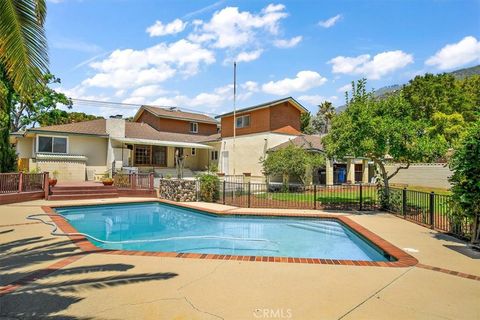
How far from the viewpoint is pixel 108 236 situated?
11.5 meters

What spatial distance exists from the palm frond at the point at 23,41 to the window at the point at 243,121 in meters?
23.0

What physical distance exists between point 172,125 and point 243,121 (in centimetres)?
837

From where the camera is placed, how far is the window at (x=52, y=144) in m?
22.8

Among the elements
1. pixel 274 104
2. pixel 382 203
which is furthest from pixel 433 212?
pixel 274 104

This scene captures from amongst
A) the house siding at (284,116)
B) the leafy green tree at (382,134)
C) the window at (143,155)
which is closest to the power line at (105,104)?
the window at (143,155)

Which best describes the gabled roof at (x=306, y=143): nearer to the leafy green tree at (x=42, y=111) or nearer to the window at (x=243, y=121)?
the window at (x=243, y=121)

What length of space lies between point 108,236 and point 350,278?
29.8 ft

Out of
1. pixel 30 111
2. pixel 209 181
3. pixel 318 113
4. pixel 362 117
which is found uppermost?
pixel 318 113

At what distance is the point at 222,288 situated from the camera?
16.2 feet

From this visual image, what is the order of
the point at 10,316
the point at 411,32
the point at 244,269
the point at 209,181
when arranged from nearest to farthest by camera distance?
the point at 10,316 < the point at 244,269 < the point at 411,32 < the point at 209,181

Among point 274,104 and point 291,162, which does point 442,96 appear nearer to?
point 274,104

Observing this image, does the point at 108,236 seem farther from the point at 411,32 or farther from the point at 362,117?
the point at 411,32

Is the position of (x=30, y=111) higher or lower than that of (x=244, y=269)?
higher

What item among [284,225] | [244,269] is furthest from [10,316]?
[284,225]
